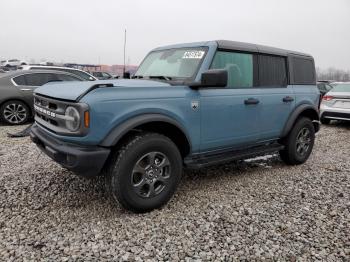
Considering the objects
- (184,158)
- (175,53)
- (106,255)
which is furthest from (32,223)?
(175,53)

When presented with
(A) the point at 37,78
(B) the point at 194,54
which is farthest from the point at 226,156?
(A) the point at 37,78

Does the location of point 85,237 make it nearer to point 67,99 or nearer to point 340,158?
point 67,99

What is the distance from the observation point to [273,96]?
4844 millimetres

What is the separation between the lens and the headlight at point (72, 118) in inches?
120

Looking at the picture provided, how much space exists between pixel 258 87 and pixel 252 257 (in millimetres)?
2580

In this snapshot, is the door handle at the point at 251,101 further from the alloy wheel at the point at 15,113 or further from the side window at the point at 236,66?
the alloy wheel at the point at 15,113

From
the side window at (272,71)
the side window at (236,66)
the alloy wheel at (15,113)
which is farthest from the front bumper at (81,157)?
the alloy wheel at (15,113)

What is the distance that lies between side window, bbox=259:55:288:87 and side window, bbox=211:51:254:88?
259 mm

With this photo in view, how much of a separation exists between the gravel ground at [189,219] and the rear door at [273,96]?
29.0 inches

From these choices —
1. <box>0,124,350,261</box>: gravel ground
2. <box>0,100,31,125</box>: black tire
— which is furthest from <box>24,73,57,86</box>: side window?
<box>0,124,350,261</box>: gravel ground

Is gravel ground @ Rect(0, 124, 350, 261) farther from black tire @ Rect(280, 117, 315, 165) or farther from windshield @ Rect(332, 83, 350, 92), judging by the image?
windshield @ Rect(332, 83, 350, 92)

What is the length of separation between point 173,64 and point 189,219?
2.05 m

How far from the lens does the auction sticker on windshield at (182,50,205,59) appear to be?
13.6ft

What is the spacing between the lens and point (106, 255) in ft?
8.93
